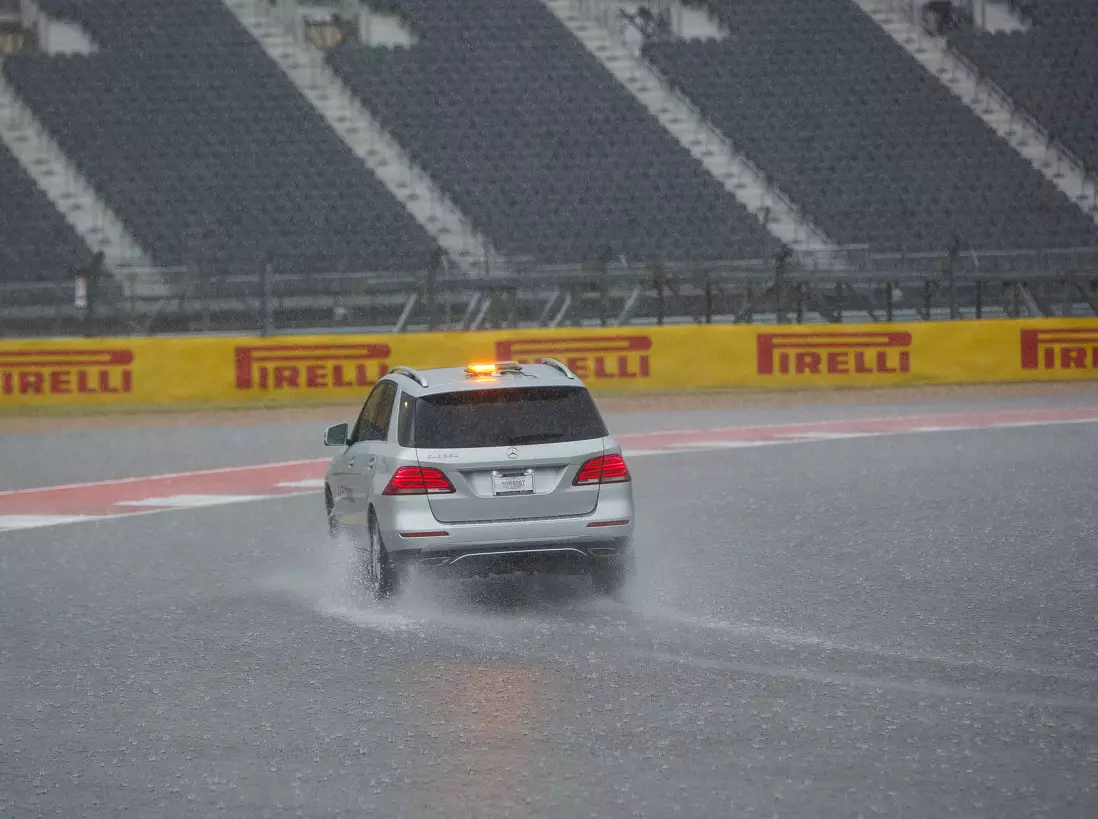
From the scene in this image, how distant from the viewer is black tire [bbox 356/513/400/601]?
9828 mm

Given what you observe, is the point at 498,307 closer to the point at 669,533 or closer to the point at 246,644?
the point at 669,533

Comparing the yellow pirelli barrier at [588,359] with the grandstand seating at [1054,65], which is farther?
the grandstand seating at [1054,65]

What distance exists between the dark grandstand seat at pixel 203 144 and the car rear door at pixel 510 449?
26774 millimetres

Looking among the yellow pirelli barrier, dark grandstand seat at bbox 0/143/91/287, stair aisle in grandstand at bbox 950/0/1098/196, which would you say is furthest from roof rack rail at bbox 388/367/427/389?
stair aisle in grandstand at bbox 950/0/1098/196

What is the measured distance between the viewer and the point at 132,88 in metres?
43.5

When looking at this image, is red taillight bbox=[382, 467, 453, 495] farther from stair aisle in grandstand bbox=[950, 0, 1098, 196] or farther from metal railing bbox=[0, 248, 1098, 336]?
stair aisle in grandstand bbox=[950, 0, 1098, 196]

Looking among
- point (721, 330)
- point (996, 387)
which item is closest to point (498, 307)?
point (721, 330)

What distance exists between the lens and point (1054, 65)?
4753 centimetres

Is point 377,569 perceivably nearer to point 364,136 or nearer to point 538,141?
point 538,141

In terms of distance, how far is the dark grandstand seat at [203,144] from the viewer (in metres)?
39.3

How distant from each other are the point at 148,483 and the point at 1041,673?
1110cm

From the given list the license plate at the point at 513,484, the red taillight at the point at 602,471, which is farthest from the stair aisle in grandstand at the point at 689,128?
the license plate at the point at 513,484

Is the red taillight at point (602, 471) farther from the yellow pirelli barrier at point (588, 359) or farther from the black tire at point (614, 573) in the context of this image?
the yellow pirelli barrier at point (588, 359)

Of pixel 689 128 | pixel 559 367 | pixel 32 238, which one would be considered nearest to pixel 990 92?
pixel 689 128
